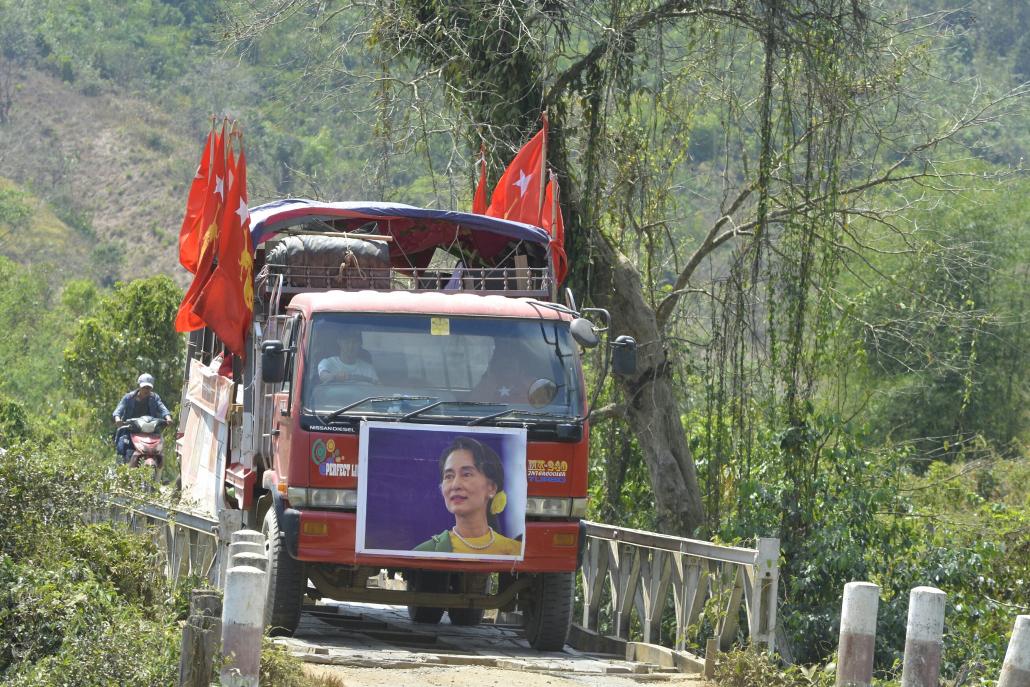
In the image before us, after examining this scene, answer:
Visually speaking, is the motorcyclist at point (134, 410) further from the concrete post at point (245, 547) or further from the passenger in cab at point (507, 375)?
the concrete post at point (245, 547)

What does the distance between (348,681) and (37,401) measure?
A: 116ft

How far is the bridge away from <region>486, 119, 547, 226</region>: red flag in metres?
3.03

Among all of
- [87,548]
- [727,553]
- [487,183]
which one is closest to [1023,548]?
[727,553]

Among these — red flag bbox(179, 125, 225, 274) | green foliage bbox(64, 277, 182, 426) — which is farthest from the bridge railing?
green foliage bbox(64, 277, 182, 426)

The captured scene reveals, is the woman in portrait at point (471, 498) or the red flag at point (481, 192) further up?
the red flag at point (481, 192)

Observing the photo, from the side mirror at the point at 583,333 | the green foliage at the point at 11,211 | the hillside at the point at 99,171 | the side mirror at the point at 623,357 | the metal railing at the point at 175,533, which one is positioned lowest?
the metal railing at the point at 175,533

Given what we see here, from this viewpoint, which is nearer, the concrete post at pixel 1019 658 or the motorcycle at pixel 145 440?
the concrete post at pixel 1019 658

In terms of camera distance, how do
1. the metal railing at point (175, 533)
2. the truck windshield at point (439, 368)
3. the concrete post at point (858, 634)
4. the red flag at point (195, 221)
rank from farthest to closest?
the red flag at point (195, 221) < the metal railing at point (175, 533) < the truck windshield at point (439, 368) < the concrete post at point (858, 634)

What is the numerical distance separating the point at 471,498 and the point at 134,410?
7794 mm

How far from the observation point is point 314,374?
1071 cm

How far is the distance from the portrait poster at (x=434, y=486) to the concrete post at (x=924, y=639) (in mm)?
3118

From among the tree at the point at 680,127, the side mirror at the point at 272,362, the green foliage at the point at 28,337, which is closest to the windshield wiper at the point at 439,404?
the side mirror at the point at 272,362

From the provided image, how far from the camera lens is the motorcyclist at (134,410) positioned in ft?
56.0

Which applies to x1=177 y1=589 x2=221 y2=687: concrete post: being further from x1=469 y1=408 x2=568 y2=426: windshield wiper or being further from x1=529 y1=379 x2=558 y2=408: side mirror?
x1=529 y1=379 x2=558 y2=408: side mirror
